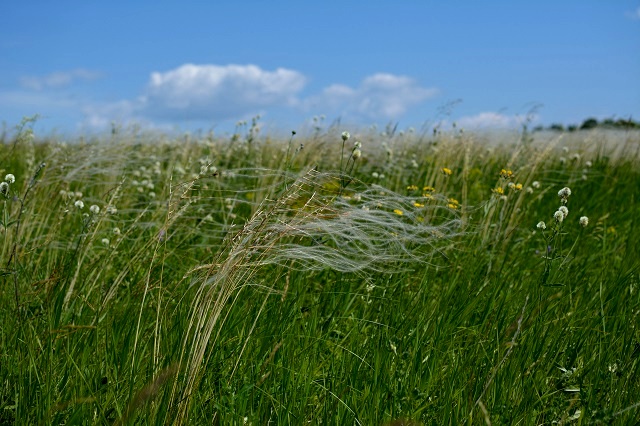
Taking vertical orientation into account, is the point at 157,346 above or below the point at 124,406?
above

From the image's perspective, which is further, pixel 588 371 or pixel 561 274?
pixel 561 274

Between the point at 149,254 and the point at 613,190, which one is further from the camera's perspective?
the point at 613,190

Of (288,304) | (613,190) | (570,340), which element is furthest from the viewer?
(613,190)

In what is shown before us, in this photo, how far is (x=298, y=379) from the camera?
223 cm

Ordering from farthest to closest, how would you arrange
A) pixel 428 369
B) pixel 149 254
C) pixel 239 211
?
pixel 239 211, pixel 149 254, pixel 428 369

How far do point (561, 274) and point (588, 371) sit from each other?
988mm

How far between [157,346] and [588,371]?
153 centimetres

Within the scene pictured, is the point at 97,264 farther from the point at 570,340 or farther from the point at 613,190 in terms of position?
the point at 613,190

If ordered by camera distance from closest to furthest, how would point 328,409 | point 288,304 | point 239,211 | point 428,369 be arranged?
point 328,409 < point 428,369 < point 288,304 < point 239,211

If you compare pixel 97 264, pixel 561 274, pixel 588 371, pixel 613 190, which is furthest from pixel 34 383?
pixel 613 190

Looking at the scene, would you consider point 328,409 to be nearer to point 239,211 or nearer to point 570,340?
point 570,340

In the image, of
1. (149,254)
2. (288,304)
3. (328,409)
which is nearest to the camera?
(328,409)

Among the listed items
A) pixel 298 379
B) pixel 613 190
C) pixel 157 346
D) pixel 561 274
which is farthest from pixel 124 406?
pixel 613 190

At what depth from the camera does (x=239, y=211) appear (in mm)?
5344
